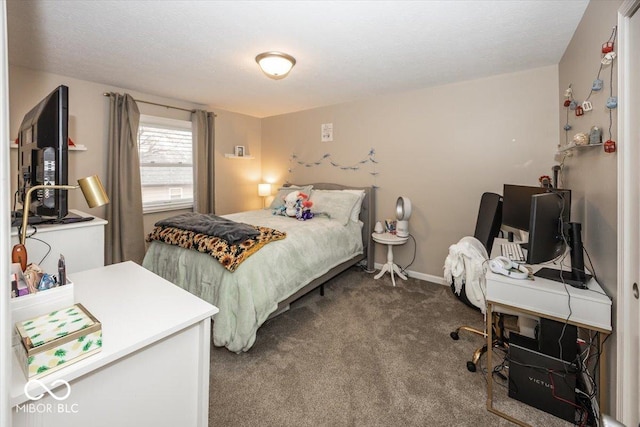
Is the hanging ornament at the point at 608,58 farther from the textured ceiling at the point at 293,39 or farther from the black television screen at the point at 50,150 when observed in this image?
the black television screen at the point at 50,150

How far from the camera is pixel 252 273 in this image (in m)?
2.13

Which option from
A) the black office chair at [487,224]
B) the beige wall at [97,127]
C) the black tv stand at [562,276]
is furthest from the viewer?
the beige wall at [97,127]

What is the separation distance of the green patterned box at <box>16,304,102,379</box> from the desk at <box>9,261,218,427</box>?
1.0 inches

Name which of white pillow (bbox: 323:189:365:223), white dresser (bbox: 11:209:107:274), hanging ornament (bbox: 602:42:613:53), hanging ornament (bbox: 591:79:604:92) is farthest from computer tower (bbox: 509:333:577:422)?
white dresser (bbox: 11:209:107:274)

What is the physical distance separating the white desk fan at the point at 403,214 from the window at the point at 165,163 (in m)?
2.92

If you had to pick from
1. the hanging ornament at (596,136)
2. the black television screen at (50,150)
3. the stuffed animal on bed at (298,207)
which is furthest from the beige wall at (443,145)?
the black television screen at (50,150)

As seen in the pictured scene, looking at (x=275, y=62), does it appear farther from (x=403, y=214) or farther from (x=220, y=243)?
(x=403, y=214)

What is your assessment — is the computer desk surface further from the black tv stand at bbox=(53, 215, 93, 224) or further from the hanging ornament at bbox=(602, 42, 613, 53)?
the black tv stand at bbox=(53, 215, 93, 224)

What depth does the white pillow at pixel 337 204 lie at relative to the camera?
11.6 ft

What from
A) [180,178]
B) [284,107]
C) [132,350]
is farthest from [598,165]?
[180,178]

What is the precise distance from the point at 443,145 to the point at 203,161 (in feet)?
10.3

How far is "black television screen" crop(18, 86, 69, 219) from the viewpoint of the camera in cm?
122

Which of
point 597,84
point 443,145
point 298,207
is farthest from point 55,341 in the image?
point 443,145

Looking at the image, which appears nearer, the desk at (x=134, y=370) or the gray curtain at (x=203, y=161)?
the desk at (x=134, y=370)
